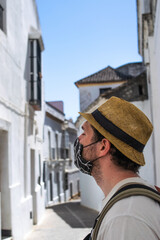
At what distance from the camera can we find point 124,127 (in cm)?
153

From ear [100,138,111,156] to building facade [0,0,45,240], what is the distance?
529 centimetres

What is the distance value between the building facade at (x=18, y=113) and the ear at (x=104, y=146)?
5289mm

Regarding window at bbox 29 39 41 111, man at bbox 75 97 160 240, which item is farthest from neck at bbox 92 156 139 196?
window at bbox 29 39 41 111

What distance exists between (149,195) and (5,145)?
6.16 metres

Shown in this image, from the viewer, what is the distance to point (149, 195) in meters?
1.28

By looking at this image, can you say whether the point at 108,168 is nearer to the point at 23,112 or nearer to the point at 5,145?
the point at 5,145

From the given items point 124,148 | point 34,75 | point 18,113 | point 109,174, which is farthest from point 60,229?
point 124,148

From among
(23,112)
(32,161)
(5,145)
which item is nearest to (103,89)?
(32,161)

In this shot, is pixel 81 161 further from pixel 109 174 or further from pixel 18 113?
pixel 18 113

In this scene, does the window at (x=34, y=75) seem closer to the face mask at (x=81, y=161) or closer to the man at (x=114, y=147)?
the face mask at (x=81, y=161)

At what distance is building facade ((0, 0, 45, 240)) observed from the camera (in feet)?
23.1

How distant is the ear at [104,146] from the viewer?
1.58 metres

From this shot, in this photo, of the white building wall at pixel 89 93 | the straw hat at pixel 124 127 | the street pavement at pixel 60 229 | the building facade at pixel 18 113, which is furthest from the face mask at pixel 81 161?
the white building wall at pixel 89 93

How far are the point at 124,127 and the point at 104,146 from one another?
0.15 meters
